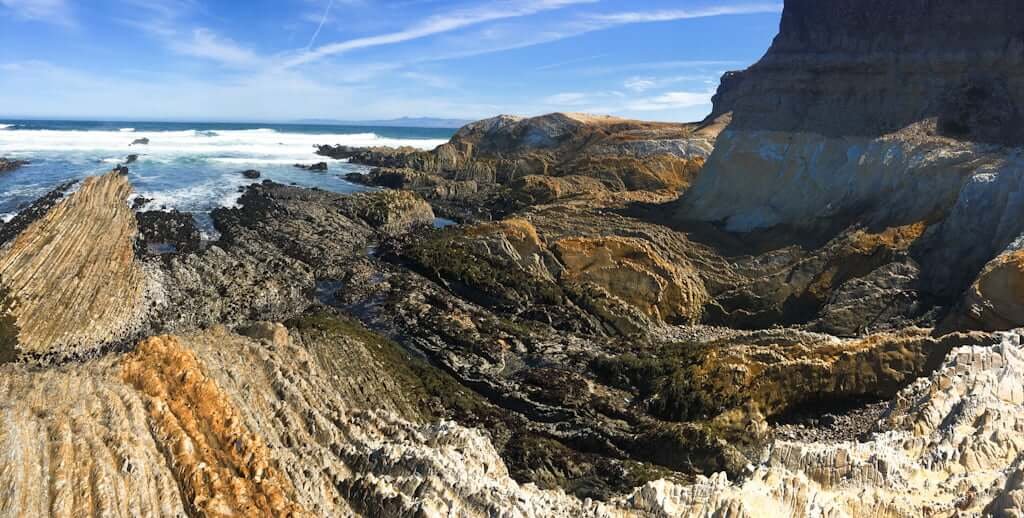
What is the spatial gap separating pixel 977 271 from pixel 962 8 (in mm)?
10386

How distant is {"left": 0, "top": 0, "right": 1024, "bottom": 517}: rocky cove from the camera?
8859mm

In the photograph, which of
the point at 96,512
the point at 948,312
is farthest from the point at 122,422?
the point at 948,312

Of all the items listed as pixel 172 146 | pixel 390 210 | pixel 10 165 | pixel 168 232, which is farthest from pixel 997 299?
pixel 172 146

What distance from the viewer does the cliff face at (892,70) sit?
2228 centimetres

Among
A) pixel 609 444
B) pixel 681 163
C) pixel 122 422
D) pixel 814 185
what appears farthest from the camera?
pixel 681 163

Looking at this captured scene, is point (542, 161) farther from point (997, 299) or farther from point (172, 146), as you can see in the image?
point (172, 146)

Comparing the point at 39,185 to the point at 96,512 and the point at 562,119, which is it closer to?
the point at 562,119

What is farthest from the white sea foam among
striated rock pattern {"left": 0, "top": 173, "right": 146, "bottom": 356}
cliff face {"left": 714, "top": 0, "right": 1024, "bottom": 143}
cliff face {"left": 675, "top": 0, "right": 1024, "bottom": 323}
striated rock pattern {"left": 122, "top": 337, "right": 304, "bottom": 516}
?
striated rock pattern {"left": 122, "top": 337, "right": 304, "bottom": 516}

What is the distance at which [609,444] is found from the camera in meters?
13.6

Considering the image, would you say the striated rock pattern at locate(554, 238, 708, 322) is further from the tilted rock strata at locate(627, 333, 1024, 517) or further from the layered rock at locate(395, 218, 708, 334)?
the tilted rock strata at locate(627, 333, 1024, 517)

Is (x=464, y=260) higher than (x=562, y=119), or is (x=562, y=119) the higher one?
(x=562, y=119)

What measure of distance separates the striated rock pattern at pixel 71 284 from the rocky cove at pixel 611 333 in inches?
4.4

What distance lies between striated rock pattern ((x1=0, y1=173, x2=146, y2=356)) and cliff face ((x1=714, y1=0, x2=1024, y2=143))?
24.5 metres

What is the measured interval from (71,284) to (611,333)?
16.6 metres
